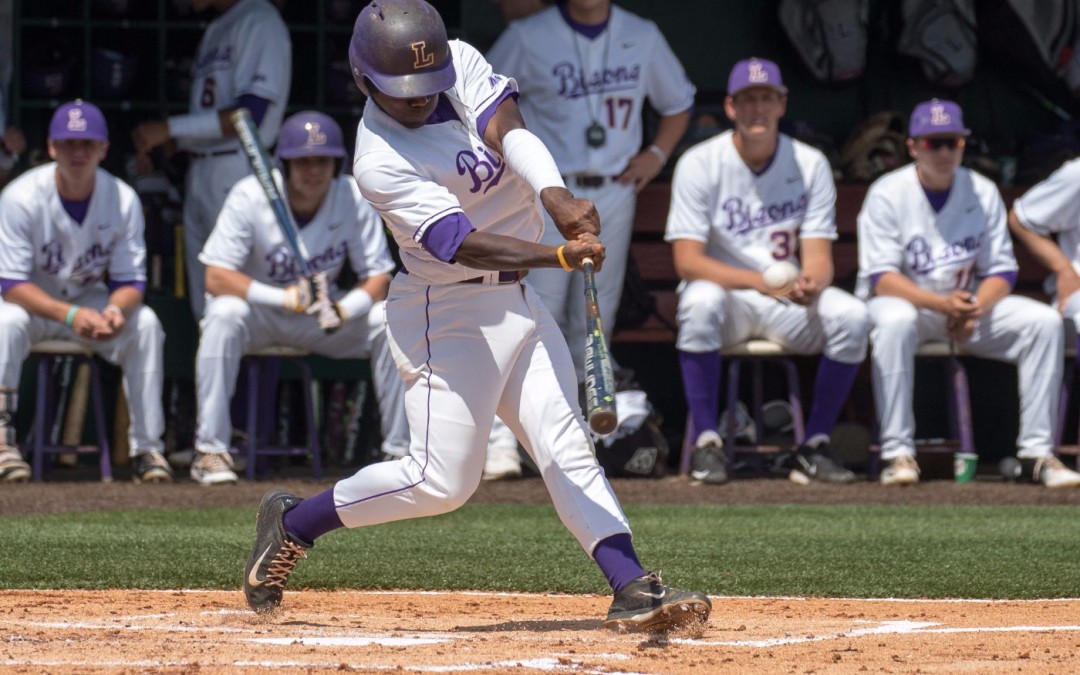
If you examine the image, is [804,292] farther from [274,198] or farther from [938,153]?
[274,198]

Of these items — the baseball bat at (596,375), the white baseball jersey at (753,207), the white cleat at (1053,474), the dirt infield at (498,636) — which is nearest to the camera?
the dirt infield at (498,636)

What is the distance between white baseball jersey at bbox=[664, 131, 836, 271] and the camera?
26.0 feet

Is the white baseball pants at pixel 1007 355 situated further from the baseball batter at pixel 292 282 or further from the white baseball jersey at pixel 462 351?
the white baseball jersey at pixel 462 351

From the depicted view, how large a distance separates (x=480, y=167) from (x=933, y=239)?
14.4 feet

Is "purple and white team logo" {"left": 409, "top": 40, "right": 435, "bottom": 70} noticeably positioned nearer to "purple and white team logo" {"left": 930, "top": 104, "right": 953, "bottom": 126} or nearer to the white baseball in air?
the white baseball in air

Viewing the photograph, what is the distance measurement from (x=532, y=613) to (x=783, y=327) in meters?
Answer: 3.60

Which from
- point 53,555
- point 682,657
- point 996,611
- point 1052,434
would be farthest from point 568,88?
point 682,657

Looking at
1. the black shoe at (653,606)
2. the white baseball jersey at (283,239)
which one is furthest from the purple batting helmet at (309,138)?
the black shoe at (653,606)

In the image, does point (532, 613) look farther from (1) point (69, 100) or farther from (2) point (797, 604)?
(1) point (69, 100)

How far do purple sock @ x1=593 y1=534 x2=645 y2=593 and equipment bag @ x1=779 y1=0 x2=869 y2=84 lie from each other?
5.92 m

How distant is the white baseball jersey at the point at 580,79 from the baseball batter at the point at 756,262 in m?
0.37

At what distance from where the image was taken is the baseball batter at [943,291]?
7.69 metres

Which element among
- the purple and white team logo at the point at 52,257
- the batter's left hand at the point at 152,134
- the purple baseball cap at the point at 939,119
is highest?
the purple baseball cap at the point at 939,119

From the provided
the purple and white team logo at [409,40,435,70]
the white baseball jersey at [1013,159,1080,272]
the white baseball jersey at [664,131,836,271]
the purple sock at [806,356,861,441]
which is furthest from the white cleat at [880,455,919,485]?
the purple and white team logo at [409,40,435,70]
